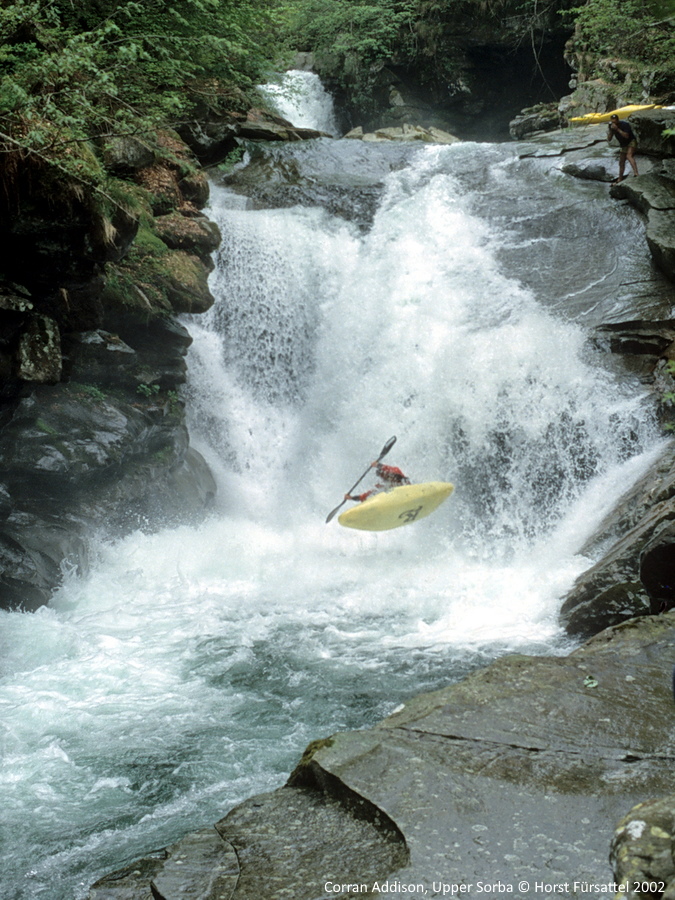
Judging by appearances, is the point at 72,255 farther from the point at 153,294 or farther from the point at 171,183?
the point at 171,183

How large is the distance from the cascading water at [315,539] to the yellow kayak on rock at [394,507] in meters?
0.83

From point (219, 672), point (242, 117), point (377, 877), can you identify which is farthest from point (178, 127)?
point (377, 877)

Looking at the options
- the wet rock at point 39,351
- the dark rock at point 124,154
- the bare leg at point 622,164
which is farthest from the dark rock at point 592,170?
the wet rock at point 39,351

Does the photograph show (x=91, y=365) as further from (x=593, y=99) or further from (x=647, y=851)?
(x=593, y=99)

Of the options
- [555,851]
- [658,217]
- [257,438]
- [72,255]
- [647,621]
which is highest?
[72,255]

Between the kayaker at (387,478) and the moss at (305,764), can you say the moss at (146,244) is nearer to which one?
the kayaker at (387,478)

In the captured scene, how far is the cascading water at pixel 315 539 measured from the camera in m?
4.74

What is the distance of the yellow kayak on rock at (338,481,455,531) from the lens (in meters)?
7.73

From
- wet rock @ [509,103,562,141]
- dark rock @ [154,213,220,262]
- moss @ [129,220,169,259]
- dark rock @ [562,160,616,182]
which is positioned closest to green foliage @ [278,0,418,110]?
wet rock @ [509,103,562,141]

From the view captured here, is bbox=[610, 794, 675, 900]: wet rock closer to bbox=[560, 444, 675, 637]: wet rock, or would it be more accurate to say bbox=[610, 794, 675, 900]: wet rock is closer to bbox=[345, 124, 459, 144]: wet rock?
bbox=[560, 444, 675, 637]: wet rock

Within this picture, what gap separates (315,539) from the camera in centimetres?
991

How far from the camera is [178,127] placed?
14.2 metres

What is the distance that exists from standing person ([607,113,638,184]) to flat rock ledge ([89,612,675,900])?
11288 millimetres

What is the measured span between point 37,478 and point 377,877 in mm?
6779
